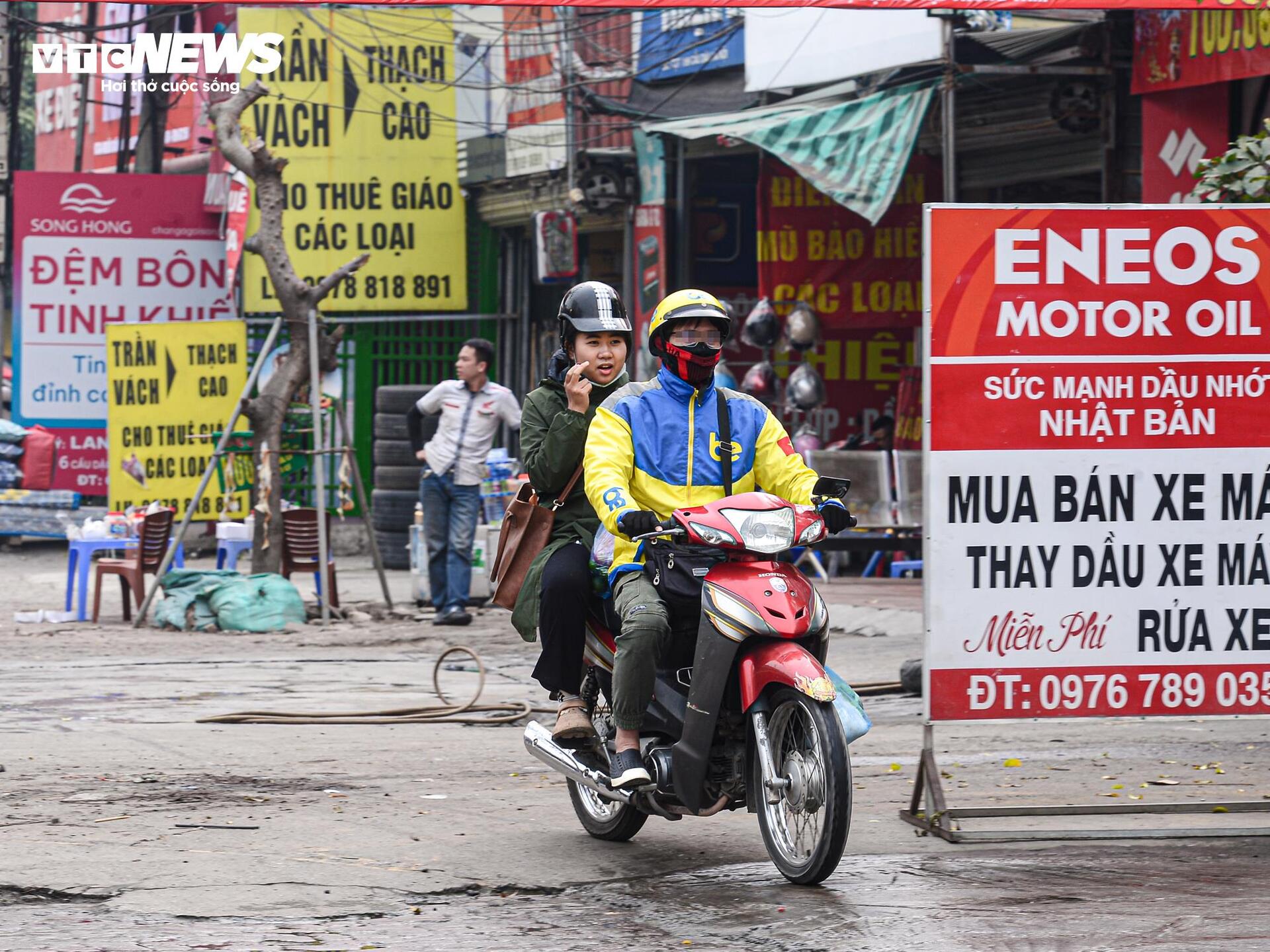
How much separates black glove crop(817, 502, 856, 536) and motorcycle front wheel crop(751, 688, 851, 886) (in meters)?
0.55

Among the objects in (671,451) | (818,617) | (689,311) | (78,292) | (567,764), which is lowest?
(567,764)

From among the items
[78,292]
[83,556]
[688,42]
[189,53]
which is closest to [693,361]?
[83,556]

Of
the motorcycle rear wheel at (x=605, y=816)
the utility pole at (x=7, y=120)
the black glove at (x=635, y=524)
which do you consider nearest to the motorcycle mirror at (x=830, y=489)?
the black glove at (x=635, y=524)

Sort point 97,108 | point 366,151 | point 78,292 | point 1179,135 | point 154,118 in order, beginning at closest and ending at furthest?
point 1179,135
point 366,151
point 78,292
point 154,118
point 97,108

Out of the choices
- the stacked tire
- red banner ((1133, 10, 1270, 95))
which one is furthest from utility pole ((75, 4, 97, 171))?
red banner ((1133, 10, 1270, 95))

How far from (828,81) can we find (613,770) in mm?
11529

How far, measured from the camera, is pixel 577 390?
6.33 metres

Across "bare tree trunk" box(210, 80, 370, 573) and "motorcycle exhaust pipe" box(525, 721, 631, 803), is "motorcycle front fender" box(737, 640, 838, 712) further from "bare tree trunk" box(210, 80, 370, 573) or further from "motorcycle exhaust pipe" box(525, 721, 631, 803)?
"bare tree trunk" box(210, 80, 370, 573)

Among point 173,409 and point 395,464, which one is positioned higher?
point 173,409

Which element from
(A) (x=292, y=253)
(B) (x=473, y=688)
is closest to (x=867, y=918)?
(B) (x=473, y=688)

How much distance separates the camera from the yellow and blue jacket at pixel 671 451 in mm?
6004

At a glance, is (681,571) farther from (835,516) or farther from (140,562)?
(140,562)

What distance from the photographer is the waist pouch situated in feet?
19.1

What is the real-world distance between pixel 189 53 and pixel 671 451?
19.0 metres
